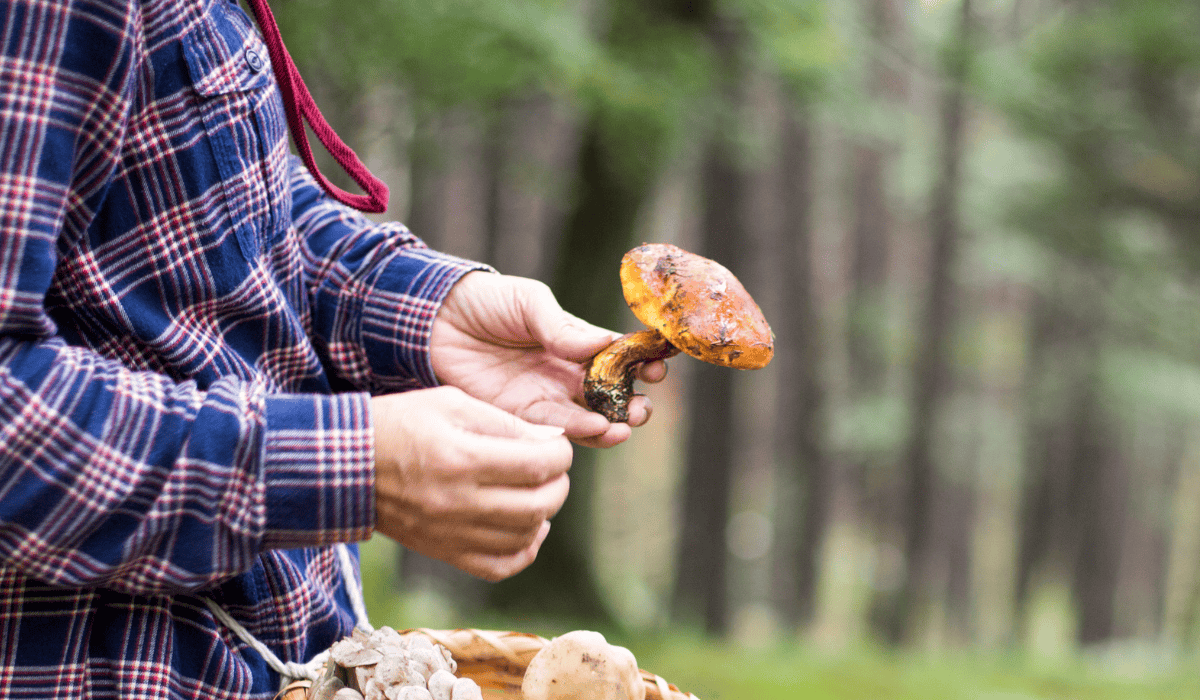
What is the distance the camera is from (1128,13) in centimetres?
672

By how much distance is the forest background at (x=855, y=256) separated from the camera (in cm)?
545

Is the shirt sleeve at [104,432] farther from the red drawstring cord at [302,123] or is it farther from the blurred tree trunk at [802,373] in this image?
the blurred tree trunk at [802,373]

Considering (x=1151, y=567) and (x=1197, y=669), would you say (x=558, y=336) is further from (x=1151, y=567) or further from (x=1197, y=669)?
(x=1151, y=567)

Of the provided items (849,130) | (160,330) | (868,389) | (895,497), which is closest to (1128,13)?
(849,130)

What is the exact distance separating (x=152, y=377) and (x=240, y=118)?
1.45 feet

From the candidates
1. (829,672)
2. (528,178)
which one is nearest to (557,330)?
(528,178)

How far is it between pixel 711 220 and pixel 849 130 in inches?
120

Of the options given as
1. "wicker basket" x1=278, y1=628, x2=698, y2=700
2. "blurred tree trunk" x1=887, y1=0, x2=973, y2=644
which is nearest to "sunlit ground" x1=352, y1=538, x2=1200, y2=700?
"blurred tree trunk" x1=887, y1=0, x2=973, y2=644

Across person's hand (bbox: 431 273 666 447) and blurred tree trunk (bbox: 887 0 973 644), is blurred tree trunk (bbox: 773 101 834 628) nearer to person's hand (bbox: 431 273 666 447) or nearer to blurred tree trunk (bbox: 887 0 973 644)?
blurred tree trunk (bbox: 887 0 973 644)

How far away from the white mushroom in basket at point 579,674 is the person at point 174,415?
0.36m

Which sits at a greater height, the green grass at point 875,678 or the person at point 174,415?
the person at point 174,415

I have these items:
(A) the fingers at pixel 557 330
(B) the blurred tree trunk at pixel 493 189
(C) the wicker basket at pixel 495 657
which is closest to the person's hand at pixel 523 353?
(A) the fingers at pixel 557 330

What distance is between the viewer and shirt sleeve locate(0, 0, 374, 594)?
872mm

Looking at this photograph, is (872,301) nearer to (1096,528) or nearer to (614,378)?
(1096,528)
